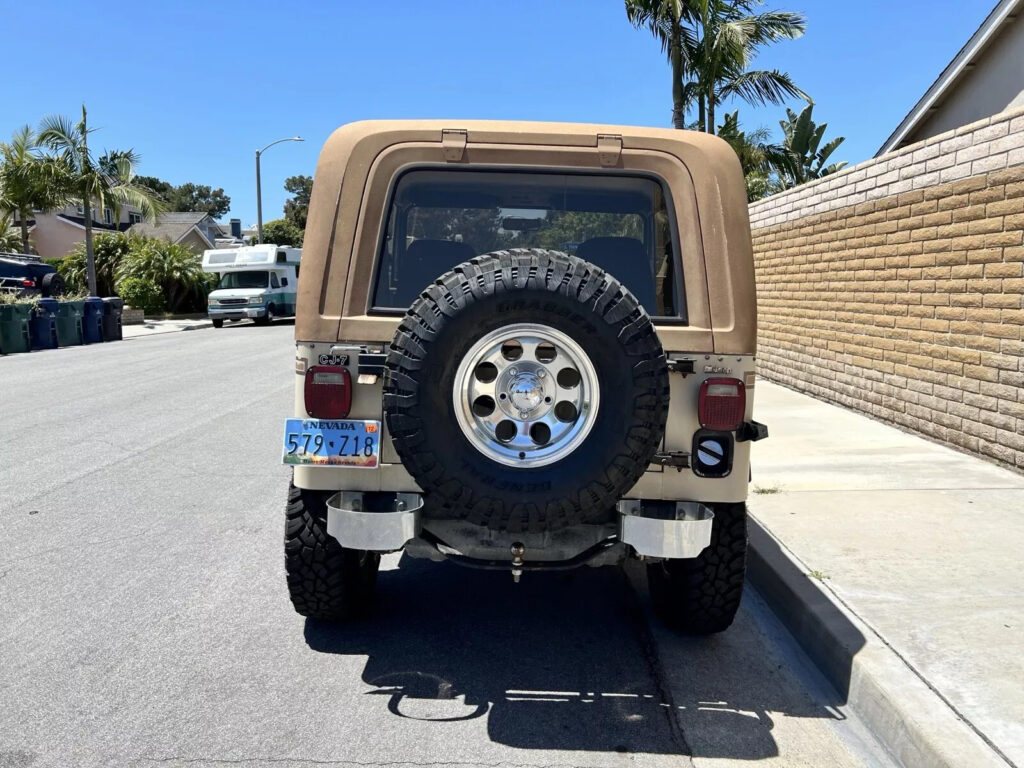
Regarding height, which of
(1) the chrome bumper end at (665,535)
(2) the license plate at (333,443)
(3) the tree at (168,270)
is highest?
(3) the tree at (168,270)

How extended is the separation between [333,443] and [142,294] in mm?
33021

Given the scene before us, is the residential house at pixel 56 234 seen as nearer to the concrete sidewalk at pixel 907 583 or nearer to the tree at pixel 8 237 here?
the tree at pixel 8 237

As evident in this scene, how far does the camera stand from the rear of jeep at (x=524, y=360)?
3232mm

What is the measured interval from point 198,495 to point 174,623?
2.72m

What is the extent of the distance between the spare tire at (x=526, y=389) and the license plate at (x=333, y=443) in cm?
33

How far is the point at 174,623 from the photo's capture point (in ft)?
14.3

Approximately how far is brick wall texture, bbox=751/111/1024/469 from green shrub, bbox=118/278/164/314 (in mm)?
27223

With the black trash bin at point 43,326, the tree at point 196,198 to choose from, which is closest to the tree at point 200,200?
the tree at point 196,198

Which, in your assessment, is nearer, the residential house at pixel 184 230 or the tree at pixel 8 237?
the tree at pixel 8 237

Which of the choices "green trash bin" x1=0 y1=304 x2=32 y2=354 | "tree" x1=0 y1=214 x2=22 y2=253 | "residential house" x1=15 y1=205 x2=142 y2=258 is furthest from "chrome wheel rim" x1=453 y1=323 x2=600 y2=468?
"residential house" x1=15 y1=205 x2=142 y2=258

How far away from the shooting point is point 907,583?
15.0 feet

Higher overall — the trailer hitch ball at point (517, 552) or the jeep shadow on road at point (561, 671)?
the trailer hitch ball at point (517, 552)

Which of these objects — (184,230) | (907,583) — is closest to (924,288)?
(907,583)

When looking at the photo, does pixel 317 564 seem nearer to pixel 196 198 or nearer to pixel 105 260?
pixel 105 260
